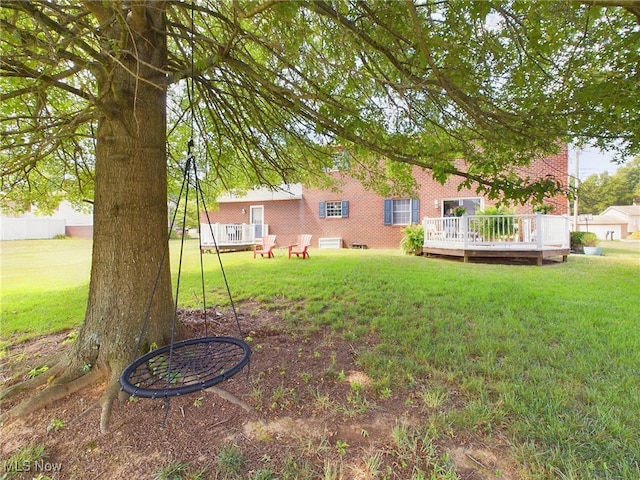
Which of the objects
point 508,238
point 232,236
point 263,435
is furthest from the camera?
point 232,236

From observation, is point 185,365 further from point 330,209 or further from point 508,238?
point 330,209

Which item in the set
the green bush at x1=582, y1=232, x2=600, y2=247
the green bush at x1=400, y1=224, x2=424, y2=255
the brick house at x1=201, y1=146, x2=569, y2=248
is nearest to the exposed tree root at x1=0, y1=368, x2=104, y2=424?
the green bush at x1=400, y1=224, x2=424, y2=255

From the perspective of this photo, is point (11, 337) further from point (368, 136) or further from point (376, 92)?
point (376, 92)

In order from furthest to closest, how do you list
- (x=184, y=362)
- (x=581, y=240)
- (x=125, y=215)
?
1. (x=581, y=240)
2. (x=125, y=215)
3. (x=184, y=362)

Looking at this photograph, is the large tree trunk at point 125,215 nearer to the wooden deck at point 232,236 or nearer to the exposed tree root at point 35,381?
the exposed tree root at point 35,381

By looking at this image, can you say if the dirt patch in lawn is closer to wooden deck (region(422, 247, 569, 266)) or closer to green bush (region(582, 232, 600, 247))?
wooden deck (region(422, 247, 569, 266))

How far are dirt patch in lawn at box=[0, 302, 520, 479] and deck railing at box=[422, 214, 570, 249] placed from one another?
7933mm

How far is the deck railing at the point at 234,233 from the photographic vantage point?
13844 millimetres

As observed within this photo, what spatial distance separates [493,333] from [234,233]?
12625 mm

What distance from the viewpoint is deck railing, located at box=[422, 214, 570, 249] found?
28.4 ft

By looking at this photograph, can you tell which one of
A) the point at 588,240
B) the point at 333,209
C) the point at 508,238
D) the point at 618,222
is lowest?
the point at 588,240

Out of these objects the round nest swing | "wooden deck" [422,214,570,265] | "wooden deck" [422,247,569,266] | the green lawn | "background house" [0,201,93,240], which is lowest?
the green lawn

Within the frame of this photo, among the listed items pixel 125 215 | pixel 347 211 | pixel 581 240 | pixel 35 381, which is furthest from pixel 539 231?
pixel 35 381

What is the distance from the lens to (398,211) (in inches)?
550
